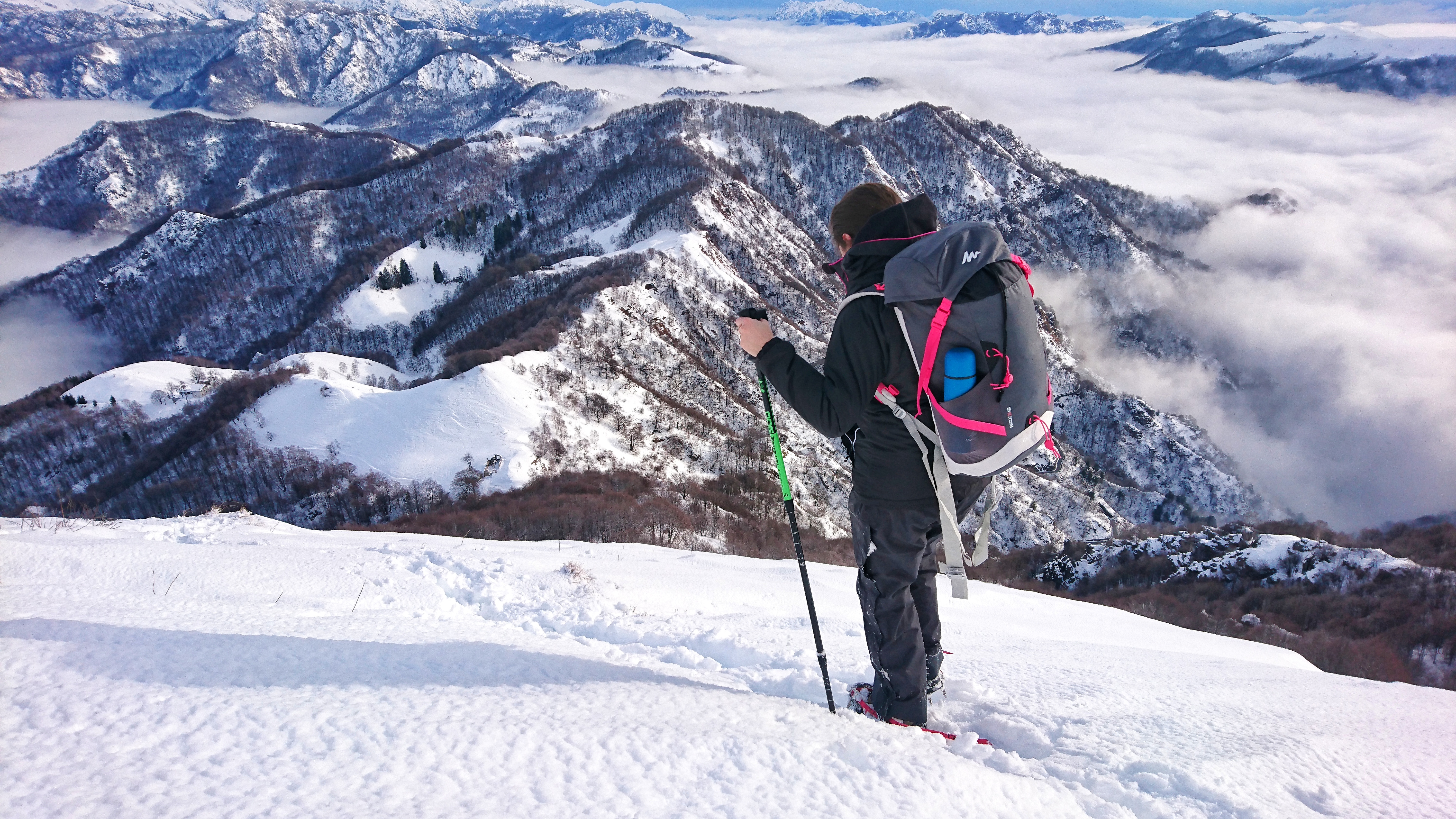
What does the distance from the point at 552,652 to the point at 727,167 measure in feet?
615

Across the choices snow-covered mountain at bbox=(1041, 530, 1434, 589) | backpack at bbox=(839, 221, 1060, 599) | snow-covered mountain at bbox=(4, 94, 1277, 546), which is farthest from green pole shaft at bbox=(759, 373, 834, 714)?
snow-covered mountain at bbox=(1041, 530, 1434, 589)

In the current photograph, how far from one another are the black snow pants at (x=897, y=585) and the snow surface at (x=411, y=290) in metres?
Answer: 147

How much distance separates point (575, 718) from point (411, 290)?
511ft

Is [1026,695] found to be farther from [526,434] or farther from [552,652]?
[526,434]

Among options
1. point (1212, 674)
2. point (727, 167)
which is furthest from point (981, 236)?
point (727, 167)

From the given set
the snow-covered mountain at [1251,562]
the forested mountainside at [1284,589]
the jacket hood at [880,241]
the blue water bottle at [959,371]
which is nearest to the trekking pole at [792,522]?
the jacket hood at [880,241]

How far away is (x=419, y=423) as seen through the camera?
64.1 metres

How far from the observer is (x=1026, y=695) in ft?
16.4

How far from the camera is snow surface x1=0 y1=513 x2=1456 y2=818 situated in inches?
103

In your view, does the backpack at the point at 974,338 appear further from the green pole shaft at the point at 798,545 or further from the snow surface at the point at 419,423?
the snow surface at the point at 419,423

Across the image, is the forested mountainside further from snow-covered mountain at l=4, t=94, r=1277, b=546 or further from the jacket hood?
the jacket hood

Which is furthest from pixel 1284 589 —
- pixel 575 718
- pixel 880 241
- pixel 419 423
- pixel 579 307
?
pixel 579 307

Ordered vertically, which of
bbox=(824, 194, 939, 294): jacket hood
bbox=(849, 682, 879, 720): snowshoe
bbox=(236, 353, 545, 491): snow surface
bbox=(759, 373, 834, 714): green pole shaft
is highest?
bbox=(824, 194, 939, 294): jacket hood

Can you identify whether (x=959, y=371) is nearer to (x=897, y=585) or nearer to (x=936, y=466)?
(x=936, y=466)
